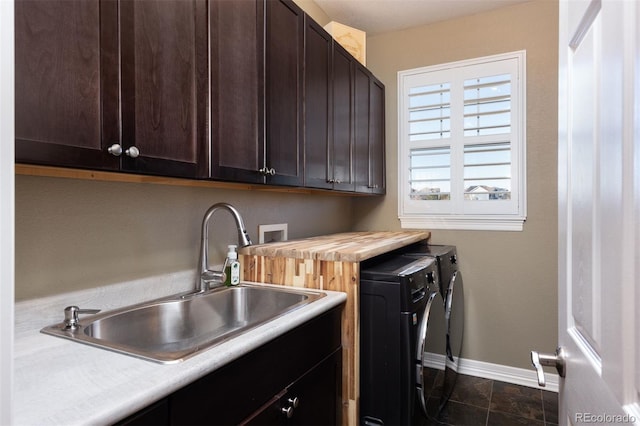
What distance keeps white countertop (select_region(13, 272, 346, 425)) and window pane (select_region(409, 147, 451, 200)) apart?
195 centimetres

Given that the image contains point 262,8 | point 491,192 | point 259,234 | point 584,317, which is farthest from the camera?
point 491,192

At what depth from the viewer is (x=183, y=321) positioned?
144 centimetres

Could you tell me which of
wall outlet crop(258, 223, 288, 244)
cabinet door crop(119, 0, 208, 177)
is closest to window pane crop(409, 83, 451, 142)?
wall outlet crop(258, 223, 288, 244)

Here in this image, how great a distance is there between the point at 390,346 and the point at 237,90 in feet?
4.11

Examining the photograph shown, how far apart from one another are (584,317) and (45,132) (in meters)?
1.18

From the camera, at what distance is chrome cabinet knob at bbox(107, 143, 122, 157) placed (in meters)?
0.97

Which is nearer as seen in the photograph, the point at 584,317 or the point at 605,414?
the point at 605,414

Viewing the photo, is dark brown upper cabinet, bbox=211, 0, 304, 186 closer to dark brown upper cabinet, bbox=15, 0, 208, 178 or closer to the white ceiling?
dark brown upper cabinet, bbox=15, 0, 208, 178

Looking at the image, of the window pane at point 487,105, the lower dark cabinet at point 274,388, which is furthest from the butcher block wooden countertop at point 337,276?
the window pane at point 487,105

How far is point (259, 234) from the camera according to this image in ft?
6.88

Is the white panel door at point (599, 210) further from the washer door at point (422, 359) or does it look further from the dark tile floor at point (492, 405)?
the dark tile floor at point (492, 405)

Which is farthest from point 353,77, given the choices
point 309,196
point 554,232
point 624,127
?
point 624,127

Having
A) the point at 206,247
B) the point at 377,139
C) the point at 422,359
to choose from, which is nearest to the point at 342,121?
the point at 377,139

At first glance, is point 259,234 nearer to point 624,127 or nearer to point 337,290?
point 337,290
